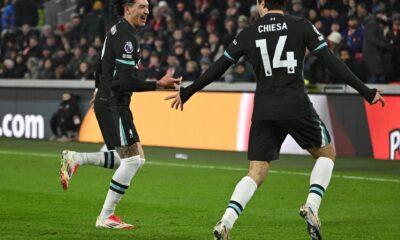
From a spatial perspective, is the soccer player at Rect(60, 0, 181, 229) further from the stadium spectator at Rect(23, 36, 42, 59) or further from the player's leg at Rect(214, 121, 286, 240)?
the stadium spectator at Rect(23, 36, 42, 59)

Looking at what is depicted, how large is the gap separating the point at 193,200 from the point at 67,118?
996 cm

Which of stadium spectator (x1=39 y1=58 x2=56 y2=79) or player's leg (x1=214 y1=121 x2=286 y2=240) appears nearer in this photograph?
player's leg (x1=214 y1=121 x2=286 y2=240)

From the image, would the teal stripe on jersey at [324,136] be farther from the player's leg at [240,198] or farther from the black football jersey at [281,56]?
the player's leg at [240,198]

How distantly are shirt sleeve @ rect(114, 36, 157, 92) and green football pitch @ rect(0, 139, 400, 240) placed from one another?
4.53 ft

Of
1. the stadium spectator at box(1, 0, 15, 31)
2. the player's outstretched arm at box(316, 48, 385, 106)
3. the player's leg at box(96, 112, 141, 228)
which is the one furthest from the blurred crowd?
the player's outstretched arm at box(316, 48, 385, 106)

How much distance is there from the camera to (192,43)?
23281 mm

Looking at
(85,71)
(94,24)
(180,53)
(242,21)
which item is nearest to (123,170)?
(242,21)

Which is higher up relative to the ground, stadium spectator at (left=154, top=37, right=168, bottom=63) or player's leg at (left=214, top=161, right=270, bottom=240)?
player's leg at (left=214, top=161, right=270, bottom=240)

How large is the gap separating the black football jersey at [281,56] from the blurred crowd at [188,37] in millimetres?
11219

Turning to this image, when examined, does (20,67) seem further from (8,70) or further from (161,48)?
(161,48)

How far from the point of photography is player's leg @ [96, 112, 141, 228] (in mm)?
9711

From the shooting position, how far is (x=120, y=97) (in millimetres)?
9781

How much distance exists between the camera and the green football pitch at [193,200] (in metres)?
9.62

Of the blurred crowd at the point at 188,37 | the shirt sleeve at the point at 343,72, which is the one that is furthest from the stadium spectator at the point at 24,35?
the shirt sleeve at the point at 343,72
